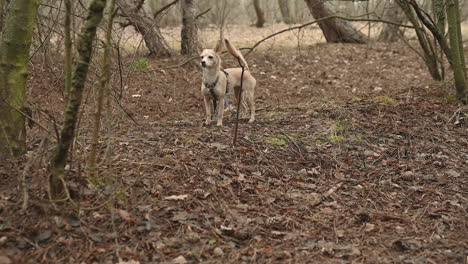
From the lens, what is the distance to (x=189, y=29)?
12820 mm

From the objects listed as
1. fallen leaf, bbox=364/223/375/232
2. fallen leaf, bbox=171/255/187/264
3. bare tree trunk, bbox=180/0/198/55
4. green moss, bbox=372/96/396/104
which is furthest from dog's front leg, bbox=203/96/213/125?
bare tree trunk, bbox=180/0/198/55

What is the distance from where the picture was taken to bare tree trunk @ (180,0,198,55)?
1262cm

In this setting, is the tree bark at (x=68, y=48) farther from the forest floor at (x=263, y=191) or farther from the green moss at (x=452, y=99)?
the green moss at (x=452, y=99)

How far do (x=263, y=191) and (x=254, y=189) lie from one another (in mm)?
101

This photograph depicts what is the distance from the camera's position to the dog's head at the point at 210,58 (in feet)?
22.1

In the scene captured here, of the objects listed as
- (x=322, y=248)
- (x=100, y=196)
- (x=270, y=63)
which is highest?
(x=270, y=63)

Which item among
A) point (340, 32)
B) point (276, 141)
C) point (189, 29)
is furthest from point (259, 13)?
point (276, 141)

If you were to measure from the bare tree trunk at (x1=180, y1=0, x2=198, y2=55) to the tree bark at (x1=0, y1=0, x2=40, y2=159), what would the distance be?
840cm

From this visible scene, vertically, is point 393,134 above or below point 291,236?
above

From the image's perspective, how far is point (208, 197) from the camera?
4.40 m

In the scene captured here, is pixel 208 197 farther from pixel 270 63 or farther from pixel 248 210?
pixel 270 63

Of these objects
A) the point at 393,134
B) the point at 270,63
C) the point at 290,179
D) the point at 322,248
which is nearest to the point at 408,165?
the point at 393,134

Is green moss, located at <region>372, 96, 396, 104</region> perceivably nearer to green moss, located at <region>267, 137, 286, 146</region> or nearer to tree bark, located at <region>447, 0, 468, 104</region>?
tree bark, located at <region>447, 0, 468, 104</region>

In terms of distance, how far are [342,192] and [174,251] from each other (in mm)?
2218
